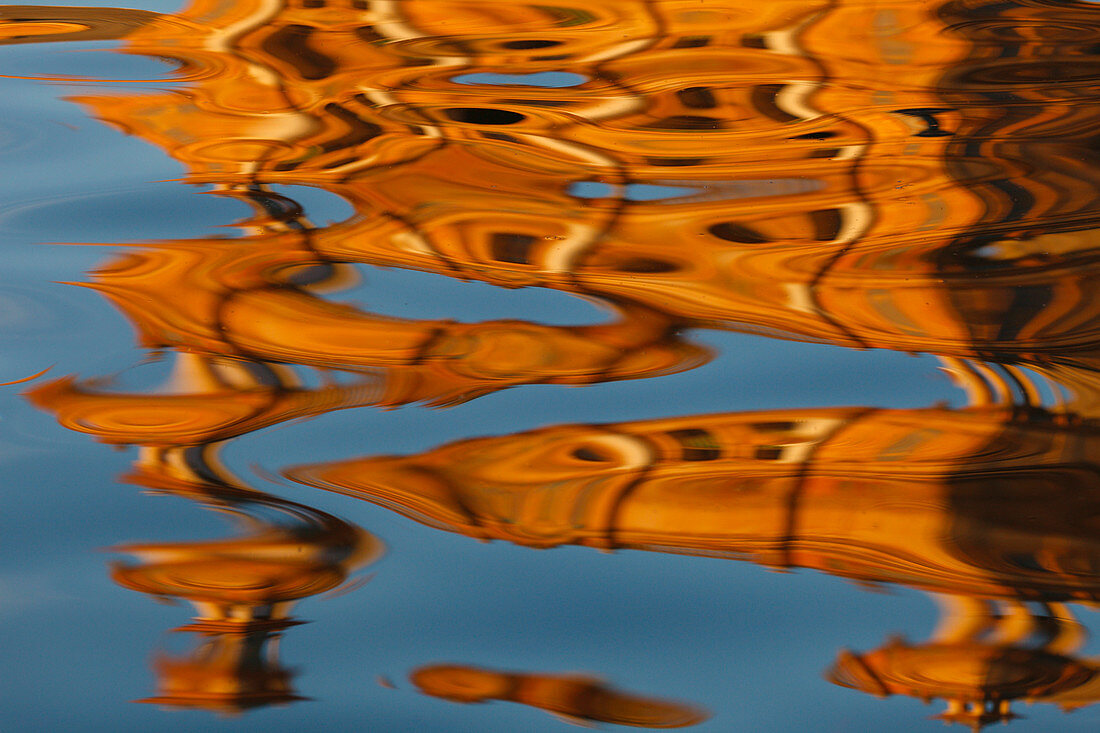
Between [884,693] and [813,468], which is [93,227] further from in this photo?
[884,693]

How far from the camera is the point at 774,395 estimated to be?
887mm

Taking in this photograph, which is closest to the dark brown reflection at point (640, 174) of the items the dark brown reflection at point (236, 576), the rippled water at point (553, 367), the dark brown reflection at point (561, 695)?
the rippled water at point (553, 367)

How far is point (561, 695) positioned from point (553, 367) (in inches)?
13.5

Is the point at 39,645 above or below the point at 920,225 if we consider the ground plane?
below

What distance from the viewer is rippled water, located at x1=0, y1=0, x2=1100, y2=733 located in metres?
0.66

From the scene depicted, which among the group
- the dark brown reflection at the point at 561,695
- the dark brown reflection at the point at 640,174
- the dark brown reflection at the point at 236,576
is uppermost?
the dark brown reflection at the point at 640,174

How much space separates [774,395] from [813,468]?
10cm

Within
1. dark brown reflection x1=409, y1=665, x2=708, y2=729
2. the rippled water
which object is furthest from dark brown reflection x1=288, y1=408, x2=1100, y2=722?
dark brown reflection x1=409, y1=665, x2=708, y2=729

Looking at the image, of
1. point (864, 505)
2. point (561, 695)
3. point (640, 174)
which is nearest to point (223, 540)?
point (561, 695)

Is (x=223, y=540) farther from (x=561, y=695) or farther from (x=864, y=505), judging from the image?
(x=864, y=505)

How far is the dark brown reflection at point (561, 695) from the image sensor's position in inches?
24.9

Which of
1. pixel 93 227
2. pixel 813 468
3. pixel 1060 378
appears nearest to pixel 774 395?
pixel 813 468

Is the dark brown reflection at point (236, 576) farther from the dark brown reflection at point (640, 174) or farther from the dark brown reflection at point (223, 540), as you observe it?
the dark brown reflection at point (640, 174)

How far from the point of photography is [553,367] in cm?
92
